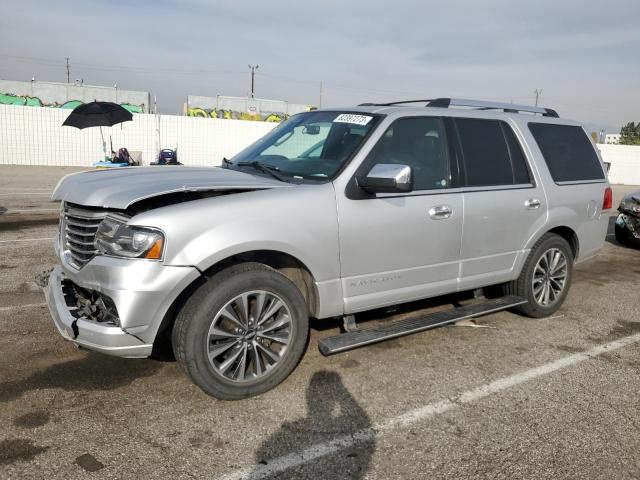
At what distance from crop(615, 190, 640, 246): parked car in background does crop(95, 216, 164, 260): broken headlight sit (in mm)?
8905

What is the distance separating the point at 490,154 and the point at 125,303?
129 inches

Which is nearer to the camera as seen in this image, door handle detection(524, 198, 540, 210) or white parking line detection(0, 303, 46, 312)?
door handle detection(524, 198, 540, 210)

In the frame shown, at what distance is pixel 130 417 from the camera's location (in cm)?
321

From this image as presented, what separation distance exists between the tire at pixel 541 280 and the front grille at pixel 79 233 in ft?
12.3

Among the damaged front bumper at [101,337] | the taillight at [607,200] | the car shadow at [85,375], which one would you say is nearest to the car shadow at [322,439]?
the damaged front bumper at [101,337]

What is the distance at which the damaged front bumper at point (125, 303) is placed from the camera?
119 inches

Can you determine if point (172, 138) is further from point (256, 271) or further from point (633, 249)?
point (256, 271)

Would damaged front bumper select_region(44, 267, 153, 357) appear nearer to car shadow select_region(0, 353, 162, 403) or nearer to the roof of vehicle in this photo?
car shadow select_region(0, 353, 162, 403)

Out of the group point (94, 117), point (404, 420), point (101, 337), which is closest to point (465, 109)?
point (404, 420)

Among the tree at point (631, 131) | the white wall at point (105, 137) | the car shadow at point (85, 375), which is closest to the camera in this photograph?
the car shadow at point (85, 375)

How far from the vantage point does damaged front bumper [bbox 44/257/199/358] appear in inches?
119

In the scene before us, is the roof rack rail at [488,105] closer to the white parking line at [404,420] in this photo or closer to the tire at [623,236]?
the white parking line at [404,420]

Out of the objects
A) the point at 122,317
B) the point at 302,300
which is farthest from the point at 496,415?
the point at 122,317

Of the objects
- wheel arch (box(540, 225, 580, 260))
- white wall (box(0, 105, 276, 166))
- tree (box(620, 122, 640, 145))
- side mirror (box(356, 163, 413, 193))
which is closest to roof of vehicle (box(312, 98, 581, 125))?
side mirror (box(356, 163, 413, 193))
